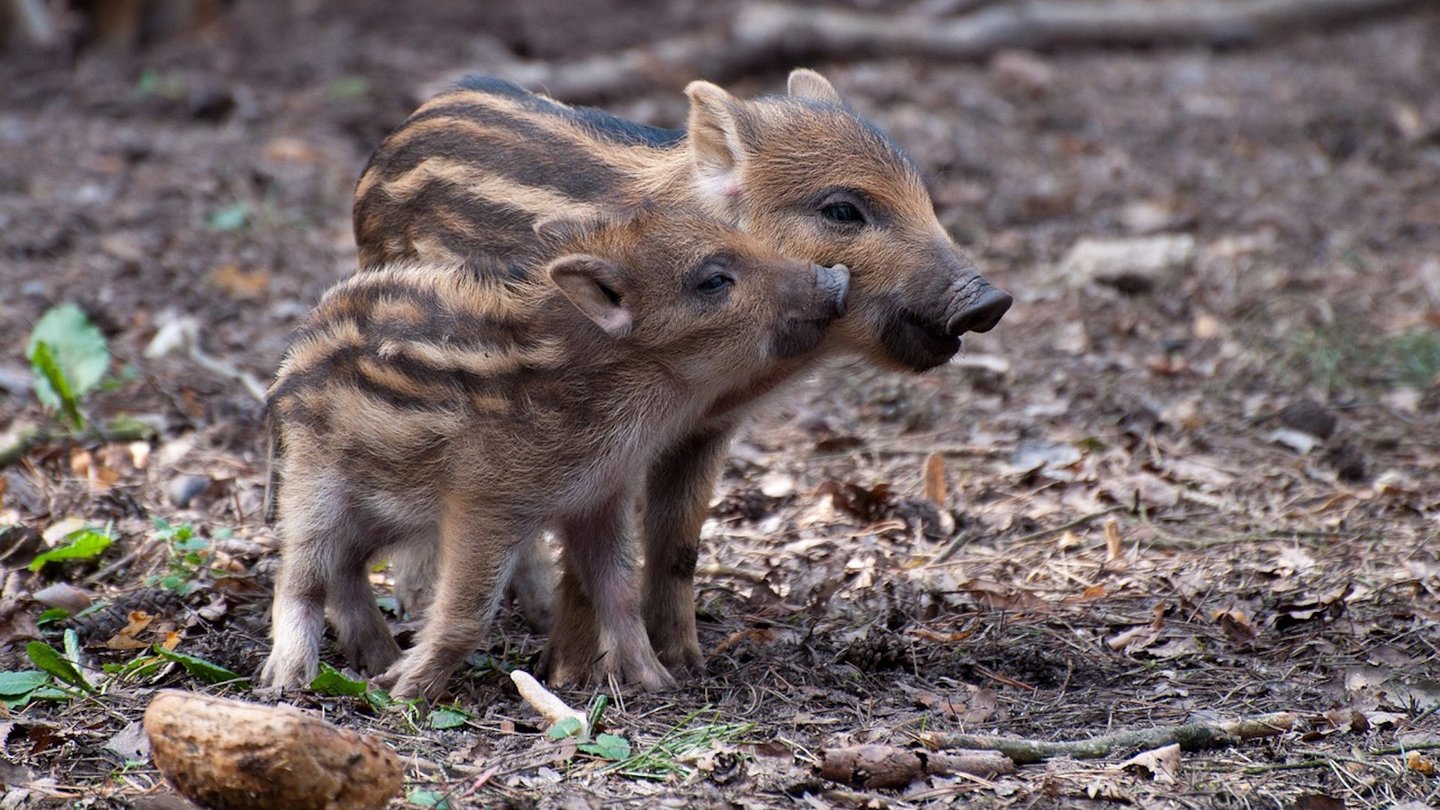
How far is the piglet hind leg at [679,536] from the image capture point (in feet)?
15.0

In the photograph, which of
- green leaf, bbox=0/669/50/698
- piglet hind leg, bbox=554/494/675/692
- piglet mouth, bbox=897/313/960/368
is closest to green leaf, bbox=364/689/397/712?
piglet hind leg, bbox=554/494/675/692

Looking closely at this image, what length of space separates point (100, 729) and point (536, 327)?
4.77 ft

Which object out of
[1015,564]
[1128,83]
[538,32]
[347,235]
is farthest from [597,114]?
[1128,83]

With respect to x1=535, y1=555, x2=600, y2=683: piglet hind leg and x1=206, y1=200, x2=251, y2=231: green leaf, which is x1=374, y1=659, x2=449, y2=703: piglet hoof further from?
x1=206, y1=200, x2=251, y2=231: green leaf

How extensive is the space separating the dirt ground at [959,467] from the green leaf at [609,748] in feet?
0.07

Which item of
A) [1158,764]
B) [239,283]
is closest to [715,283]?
[1158,764]

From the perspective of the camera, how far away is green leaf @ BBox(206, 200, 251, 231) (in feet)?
27.8

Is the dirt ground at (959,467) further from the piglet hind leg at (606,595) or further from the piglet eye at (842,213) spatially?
the piglet eye at (842,213)

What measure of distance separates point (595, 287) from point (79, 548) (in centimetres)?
189

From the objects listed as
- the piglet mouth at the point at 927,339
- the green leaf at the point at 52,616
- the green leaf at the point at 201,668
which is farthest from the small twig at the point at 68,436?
the piglet mouth at the point at 927,339

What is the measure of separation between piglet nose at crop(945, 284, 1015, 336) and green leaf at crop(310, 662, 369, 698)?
5.97 feet

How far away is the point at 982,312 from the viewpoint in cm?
412

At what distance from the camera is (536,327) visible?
13.5ft

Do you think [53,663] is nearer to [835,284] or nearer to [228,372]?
[835,284]
